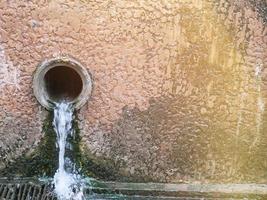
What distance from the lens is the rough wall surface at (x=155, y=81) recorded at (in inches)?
111

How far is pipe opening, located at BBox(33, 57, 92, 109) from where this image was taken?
2.88 meters

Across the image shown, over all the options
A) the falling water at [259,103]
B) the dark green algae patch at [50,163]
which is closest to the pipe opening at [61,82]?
the dark green algae patch at [50,163]

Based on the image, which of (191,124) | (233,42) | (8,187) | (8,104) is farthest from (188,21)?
(8,187)

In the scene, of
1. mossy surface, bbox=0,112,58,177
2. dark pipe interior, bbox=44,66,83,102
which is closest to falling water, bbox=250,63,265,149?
dark pipe interior, bbox=44,66,83,102

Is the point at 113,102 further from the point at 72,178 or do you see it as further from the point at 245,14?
the point at 245,14

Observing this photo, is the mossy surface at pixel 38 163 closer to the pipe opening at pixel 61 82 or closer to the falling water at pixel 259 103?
the pipe opening at pixel 61 82

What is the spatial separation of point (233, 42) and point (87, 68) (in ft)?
2.80

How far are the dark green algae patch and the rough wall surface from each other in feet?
0.14

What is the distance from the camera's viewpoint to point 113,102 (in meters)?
2.95

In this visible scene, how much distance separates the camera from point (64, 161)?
3.00m

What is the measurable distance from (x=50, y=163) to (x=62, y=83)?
0.54 meters

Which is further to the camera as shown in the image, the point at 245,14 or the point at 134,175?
the point at 134,175

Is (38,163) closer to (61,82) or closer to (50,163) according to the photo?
(50,163)

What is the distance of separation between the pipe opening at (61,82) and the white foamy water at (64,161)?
0.20ft
